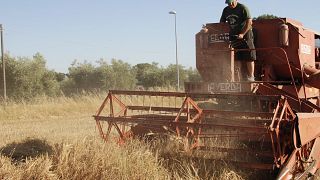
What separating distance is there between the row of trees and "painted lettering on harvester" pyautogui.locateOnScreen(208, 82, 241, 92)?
69.4 feet

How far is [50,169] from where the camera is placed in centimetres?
539

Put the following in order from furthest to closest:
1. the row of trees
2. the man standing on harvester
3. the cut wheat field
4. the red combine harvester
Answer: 1. the row of trees
2. the man standing on harvester
3. the red combine harvester
4. the cut wheat field

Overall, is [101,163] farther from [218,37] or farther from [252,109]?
[218,37]

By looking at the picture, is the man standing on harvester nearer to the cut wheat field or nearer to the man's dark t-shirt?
the man's dark t-shirt

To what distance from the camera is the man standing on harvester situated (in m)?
8.01

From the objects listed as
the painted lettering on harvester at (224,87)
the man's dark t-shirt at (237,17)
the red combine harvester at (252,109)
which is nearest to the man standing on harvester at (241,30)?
the man's dark t-shirt at (237,17)

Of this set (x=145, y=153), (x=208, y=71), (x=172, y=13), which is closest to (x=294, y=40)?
(x=208, y=71)

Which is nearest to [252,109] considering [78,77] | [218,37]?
[218,37]

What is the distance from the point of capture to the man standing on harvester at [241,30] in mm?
8008

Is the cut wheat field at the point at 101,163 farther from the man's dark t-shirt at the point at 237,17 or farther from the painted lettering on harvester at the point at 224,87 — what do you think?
the man's dark t-shirt at the point at 237,17

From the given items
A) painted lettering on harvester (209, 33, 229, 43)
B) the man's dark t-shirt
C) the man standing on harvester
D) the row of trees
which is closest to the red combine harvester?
painted lettering on harvester (209, 33, 229, 43)

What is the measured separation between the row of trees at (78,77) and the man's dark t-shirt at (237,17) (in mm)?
20893

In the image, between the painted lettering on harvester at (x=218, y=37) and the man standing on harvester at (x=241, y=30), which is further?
the painted lettering on harvester at (x=218, y=37)

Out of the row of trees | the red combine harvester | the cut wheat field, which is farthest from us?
the row of trees
